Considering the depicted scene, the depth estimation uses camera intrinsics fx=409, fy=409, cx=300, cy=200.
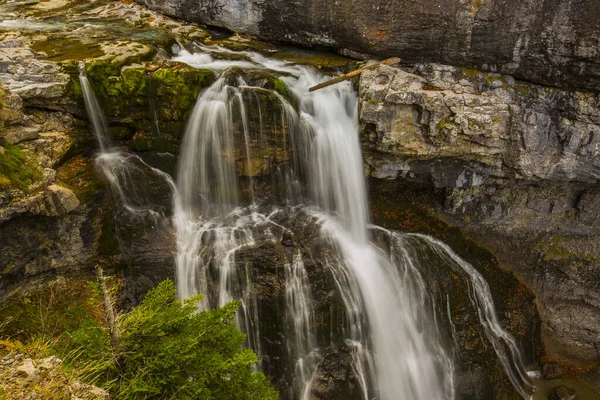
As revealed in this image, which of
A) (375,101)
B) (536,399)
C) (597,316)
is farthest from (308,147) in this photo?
(597,316)

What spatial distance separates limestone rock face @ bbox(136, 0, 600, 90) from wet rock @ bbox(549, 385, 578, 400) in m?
7.87

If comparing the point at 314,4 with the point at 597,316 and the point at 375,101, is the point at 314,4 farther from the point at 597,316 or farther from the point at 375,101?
the point at 597,316

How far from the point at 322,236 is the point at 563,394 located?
7588 mm

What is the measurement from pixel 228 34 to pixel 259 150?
5257 millimetres

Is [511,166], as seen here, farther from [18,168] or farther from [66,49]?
[66,49]

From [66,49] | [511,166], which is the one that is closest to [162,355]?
[66,49]

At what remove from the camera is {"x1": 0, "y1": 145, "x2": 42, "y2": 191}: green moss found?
320 inches

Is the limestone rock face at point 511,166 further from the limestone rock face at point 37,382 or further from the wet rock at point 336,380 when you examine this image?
the limestone rock face at point 37,382

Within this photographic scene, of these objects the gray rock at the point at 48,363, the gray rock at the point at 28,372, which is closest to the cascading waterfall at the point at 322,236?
the gray rock at the point at 48,363

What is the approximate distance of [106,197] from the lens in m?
9.85

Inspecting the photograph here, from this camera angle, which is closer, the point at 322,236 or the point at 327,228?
the point at 322,236

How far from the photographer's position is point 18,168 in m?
8.38

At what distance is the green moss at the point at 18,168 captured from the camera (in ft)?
26.7

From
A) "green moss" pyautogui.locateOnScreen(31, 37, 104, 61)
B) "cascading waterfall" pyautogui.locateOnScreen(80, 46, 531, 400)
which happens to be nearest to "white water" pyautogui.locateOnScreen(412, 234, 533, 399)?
"cascading waterfall" pyautogui.locateOnScreen(80, 46, 531, 400)
